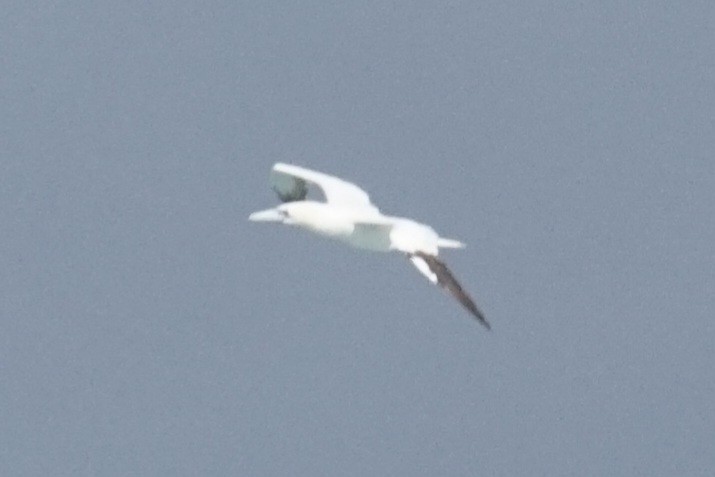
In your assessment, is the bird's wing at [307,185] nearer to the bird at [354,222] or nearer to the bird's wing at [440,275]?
the bird at [354,222]

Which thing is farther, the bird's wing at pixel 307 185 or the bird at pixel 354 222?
the bird's wing at pixel 307 185

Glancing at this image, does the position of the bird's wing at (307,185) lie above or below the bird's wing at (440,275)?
above

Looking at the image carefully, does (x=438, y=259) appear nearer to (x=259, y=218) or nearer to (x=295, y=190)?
(x=259, y=218)

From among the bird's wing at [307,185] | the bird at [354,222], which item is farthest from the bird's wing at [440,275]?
the bird's wing at [307,185]

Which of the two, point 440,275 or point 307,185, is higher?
point 307,185

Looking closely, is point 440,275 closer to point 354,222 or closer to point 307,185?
point 354,222

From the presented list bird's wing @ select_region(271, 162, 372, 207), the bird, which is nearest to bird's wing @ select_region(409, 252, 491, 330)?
the bird

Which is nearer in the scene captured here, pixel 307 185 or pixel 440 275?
pixel 440 275
